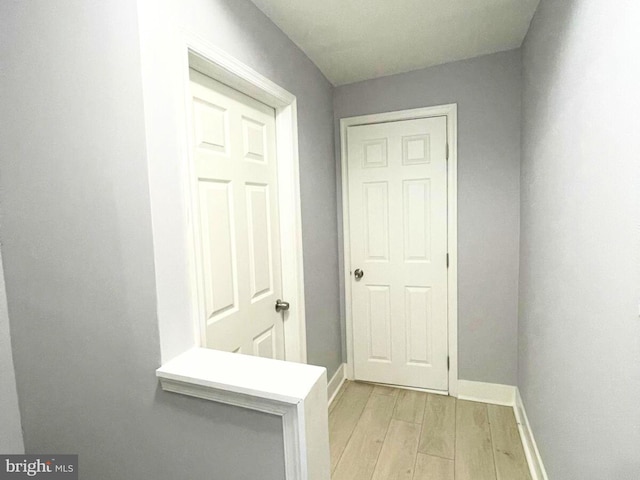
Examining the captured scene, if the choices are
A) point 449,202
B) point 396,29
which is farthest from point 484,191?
point 396,29

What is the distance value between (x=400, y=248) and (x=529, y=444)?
4.57ft

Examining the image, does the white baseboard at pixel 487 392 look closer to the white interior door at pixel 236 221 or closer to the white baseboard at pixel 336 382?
the white baseboard at pixel 336 382

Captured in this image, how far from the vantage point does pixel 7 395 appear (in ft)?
4.32

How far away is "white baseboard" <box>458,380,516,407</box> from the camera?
237cm

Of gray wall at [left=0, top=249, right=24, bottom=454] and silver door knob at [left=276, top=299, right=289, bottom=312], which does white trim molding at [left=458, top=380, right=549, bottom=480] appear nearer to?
silver door knob at [left=276, top=299, right=289, bottom=312]

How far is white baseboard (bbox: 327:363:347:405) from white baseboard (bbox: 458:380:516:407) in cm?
89

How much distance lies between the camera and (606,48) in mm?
961

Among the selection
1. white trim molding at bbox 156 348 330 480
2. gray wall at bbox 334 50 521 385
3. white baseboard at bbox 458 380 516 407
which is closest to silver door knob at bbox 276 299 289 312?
white trim molding at bbox 156 348 330 480

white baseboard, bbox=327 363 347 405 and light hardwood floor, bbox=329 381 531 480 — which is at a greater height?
white baseboard, bbox=327 363 347 405

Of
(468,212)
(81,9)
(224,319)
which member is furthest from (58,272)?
(468,212)

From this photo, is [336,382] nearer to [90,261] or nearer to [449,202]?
[449,202]

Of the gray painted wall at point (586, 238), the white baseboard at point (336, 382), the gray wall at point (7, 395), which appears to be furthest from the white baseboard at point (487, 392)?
the gray wall at point (7, 395)

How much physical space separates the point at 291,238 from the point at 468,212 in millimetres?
1291

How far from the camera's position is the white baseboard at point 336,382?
2.53 meters
